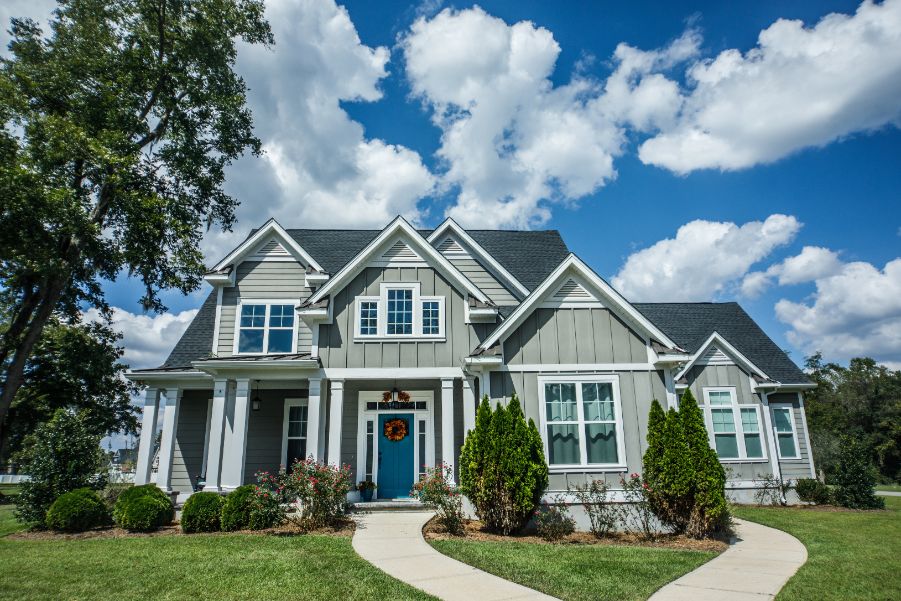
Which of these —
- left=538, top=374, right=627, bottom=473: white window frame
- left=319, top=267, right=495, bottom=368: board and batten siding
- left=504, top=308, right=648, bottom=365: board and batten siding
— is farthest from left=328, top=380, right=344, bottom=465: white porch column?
left=538, top=374, right=627, bottom=473: white window frame

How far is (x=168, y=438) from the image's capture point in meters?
14.6

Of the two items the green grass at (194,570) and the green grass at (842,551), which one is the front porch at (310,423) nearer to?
the green grass at (194,570)

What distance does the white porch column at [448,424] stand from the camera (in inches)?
514

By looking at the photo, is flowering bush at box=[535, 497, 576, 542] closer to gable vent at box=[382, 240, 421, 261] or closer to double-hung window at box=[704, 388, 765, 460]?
gable vent at box=[382, 240, 421, 261]

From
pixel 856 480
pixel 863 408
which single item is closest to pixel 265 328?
pixel 856 480

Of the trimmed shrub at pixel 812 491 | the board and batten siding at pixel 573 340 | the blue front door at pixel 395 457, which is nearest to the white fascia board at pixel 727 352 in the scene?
the trimmed shrub at pixel 812 491

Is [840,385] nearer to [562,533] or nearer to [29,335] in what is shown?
[562,533]

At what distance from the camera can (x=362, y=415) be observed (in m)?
14.7

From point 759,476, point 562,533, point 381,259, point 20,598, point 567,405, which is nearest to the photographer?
point 20,598

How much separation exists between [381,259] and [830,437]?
30.2 meters

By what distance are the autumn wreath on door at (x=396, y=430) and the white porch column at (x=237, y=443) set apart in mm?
3865

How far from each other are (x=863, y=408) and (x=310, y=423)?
49770 millimetres

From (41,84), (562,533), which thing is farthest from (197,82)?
(562,533)

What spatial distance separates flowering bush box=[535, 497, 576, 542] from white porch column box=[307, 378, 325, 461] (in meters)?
5.66
